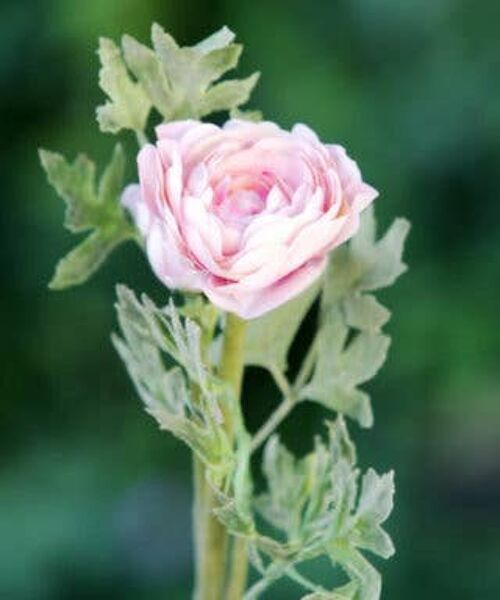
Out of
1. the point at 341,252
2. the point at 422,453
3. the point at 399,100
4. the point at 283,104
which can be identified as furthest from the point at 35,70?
the point at 341,252

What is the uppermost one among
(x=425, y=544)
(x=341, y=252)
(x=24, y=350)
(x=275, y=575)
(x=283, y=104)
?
(x=283, y=104)

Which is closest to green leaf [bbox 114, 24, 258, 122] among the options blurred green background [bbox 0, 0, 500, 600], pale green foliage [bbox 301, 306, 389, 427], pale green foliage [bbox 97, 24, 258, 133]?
pale green foliage [bbox 97, 24, 258, 133]

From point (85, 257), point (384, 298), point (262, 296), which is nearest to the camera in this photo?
point (262, 296)

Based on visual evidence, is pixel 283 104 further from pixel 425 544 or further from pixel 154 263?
pixel 154 263

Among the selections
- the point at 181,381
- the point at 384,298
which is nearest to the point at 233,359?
the point at 181,381

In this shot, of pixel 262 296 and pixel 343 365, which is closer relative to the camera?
pixel 262 296

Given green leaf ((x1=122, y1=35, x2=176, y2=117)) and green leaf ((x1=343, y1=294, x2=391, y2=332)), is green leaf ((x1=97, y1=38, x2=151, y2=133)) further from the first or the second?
green leaf ((x1=343, y1=294, x2=391, y2=332))

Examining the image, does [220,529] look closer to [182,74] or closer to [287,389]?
[287,389]
